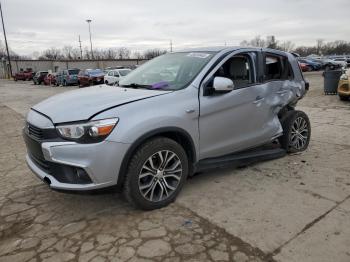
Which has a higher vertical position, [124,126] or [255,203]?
[124,126]

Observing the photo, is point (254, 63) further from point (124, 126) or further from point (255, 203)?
point (124, 126)

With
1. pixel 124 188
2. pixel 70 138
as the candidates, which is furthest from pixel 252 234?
pixel 70 138

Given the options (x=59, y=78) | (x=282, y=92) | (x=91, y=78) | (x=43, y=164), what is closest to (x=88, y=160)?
(x=43, y=164)

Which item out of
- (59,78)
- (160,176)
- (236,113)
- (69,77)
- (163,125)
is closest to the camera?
(163,125)

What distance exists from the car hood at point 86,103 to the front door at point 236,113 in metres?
0.67

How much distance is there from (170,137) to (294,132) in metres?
2.62

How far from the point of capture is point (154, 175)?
3.62 metres

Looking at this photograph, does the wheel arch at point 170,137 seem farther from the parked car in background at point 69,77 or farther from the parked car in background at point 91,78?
the parked car in background at point 69,77

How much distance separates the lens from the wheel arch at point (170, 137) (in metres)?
3.31

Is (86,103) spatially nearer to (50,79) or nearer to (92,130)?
(92,130)

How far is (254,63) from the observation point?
187 inches

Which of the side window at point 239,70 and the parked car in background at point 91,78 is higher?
the side window at point 239,70

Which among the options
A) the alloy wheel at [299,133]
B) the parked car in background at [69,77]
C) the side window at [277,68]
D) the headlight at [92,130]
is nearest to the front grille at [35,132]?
the headlight at [92,130]

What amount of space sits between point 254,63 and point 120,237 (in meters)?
2.98
